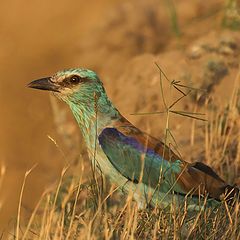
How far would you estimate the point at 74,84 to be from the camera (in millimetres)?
6234

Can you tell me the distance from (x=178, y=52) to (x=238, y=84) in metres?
1.79

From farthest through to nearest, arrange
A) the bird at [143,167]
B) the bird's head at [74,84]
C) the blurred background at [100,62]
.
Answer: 1. the blurred background at [100,62]
2. the bird's head at [74,84]
3. the bird at [143,167]

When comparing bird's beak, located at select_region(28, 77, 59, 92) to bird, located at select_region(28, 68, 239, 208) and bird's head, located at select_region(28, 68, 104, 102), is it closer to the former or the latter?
bird's head, located at select_region(28, 68, 104, 102)

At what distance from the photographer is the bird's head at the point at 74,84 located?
20.3 ft

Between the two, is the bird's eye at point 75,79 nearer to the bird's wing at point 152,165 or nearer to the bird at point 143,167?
the bird at point 143,167

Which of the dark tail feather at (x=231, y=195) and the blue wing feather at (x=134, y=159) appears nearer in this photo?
the dark tail feather at (x=231, y=195)

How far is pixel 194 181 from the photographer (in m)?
5.80

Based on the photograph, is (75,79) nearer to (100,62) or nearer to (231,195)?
(231,195)

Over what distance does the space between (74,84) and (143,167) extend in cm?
88

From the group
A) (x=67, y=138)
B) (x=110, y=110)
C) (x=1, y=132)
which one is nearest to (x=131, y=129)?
(x=110, y=110)

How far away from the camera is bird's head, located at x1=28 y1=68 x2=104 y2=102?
6199mm

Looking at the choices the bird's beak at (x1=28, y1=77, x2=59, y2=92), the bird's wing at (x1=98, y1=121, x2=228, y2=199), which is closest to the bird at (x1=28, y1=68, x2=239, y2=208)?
the bird's wing at (x1=98, y1=121, x2=228, y2=199)

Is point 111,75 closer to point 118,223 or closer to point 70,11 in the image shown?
point 70,11

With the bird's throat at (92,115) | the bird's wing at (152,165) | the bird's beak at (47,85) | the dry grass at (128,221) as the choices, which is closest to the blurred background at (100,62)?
the bird's throat at (92,115)
